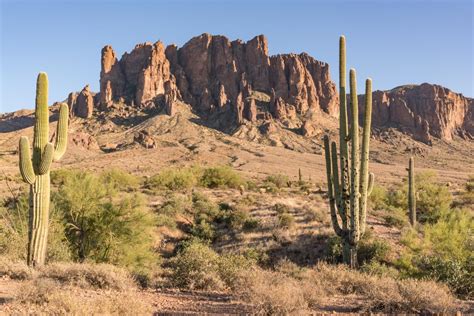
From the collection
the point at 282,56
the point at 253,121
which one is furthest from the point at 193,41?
the point at 253,121

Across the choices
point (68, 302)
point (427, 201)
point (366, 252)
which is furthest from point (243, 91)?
point (68, 302)

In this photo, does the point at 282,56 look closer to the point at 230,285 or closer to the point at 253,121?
the point at 253,121

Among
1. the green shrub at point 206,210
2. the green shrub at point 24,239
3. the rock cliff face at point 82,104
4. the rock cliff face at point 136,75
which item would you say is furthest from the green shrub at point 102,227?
the rock cliff face at point 136,75

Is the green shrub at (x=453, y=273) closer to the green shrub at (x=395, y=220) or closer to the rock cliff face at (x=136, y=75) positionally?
the green shrub at (x=395, y=220)

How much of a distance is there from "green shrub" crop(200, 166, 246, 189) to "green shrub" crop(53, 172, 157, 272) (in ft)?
55.0

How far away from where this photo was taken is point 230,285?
7910mm

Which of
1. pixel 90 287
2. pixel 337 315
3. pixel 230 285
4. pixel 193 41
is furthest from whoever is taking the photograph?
pixel 193 41

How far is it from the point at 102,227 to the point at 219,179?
18.7 m

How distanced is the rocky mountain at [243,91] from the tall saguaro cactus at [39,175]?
92720mm

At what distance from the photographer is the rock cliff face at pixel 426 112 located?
397 ft

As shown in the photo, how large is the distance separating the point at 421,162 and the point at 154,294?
90.1m

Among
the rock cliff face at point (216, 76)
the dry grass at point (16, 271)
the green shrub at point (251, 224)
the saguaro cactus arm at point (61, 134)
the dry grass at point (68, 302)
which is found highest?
the rock cliff face at point (216, 76)

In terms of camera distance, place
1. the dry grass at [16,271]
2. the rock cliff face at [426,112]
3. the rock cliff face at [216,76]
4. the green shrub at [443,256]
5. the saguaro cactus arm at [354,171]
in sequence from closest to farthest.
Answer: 1. the dry grass at [16,271]
2. the green shrub at [443,256]
3. the saguaro cactus arm at [354,171]
4. the rock cliff face at [216,76]
5. the rock cliff face at [426,112]

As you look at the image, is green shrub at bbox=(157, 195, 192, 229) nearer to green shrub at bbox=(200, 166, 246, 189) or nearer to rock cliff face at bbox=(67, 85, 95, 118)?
green shrub at bbox=(200, 166, 246, 189)
